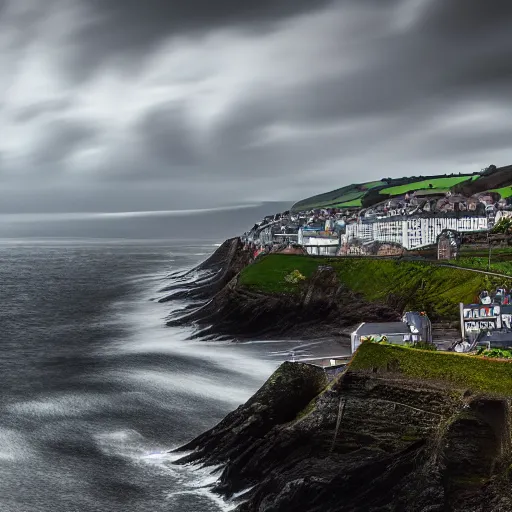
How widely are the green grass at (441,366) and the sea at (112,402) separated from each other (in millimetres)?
7980

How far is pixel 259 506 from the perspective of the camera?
23.7 m

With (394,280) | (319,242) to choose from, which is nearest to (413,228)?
(319,242)

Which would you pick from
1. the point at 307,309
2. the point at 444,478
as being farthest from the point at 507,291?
the point at 444,478

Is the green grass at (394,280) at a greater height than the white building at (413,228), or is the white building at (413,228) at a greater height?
the white building at (413,228)

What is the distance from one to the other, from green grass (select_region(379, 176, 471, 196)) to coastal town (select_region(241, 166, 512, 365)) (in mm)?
13882

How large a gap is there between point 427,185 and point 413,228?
80.9 meters

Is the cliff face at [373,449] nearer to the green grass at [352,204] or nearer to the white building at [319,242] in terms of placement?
the white building at [319,242]

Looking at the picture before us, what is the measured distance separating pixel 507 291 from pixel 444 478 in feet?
107

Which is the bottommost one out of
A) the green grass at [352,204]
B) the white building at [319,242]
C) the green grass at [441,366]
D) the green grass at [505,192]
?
the green grass at [441,366]

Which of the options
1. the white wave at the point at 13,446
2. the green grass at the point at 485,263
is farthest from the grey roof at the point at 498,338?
the white wave at the point at 13,446

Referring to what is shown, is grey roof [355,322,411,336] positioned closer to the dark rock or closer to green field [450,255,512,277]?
the dark rock

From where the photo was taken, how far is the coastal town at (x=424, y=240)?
41906mm

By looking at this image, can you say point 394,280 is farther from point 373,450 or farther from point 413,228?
point 373,450

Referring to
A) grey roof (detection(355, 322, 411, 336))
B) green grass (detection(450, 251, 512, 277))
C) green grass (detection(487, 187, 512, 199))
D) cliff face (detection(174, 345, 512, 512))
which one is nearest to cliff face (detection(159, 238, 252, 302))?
green grass (detection(450, 251, 512, 277))
